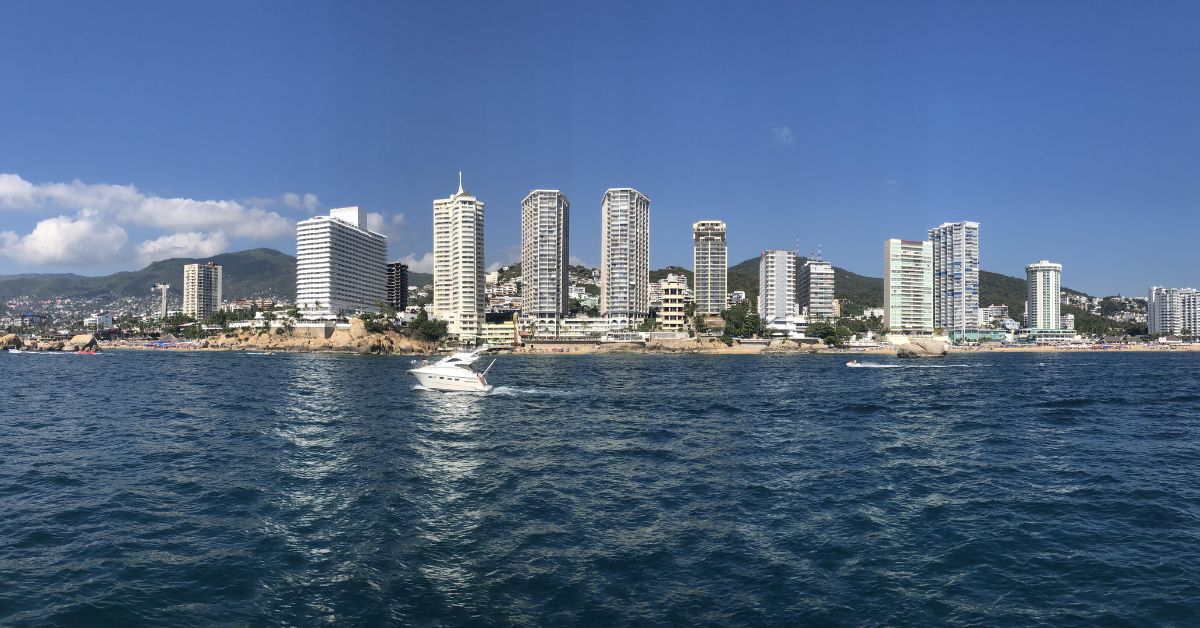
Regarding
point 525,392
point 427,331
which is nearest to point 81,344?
point 427,331

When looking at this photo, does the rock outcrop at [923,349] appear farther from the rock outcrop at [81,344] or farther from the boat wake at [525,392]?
the rock outcrop at [81,344]

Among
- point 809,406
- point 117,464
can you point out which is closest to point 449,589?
point 117,464

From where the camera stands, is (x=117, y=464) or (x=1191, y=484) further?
(x=117, y=464)

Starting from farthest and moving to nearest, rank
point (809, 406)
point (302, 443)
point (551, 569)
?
point (809, 406) < point (302, 443) < point (551, 569)

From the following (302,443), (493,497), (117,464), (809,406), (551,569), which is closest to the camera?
(551,569)

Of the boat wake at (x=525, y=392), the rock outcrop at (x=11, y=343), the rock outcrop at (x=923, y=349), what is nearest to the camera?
the boat wake at (x=525, y=392)

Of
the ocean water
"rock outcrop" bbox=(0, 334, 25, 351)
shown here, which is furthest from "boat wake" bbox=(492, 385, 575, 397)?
"rock outcrop" bbox=(0, 334, 25, 351)

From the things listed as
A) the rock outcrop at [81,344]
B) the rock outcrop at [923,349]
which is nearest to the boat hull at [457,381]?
Result: the rock outcrop at [923,349]

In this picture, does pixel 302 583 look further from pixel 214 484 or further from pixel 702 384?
pixel 702 384
